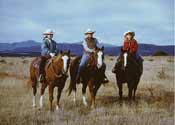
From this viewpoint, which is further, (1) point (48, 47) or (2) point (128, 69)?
(2) point (128, 69)

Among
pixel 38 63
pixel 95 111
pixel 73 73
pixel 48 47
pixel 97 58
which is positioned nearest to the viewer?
pixel 95 111

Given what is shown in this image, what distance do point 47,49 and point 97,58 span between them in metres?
1.45

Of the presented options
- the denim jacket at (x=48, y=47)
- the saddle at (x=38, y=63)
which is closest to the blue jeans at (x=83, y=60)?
the denim jacket at (x=48, y=47)

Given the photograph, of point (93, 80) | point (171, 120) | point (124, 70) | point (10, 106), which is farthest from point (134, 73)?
point (10, 106)

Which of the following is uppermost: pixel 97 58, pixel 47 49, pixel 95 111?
pixel 47 49

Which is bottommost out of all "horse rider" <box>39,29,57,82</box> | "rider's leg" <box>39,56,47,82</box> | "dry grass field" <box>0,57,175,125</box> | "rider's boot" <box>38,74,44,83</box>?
"dry grass field" <box>0,57,175,125</box>

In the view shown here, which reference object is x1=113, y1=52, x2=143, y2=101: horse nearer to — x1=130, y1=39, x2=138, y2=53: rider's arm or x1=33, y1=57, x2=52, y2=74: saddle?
x1=130, y1=39, x2=138, y2=53: rider's arm

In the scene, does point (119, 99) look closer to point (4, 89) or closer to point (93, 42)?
point (93, 42)

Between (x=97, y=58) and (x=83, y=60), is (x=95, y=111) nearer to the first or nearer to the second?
(x=97, y=58)

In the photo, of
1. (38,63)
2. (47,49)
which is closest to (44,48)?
(47,49)

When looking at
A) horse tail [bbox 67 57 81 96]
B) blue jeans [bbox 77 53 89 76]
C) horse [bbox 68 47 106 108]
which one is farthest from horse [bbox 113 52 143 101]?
horse tail [bbox 67 57 81 96]

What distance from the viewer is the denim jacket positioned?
477 inches

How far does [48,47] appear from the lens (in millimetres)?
12219

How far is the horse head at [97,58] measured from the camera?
11984 mm
